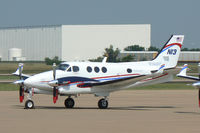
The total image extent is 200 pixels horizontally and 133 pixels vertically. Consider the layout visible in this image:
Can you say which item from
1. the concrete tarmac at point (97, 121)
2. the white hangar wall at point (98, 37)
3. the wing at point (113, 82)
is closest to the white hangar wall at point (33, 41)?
Answer: the white hangar wall at point (98, 37)

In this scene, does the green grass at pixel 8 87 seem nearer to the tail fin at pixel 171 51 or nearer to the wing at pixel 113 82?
the wing at pixel 113 82

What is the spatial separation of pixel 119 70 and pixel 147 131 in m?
11.0

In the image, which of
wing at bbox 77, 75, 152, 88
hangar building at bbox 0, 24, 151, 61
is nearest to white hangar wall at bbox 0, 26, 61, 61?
hangar building at bbox 0, 24, 151, 61

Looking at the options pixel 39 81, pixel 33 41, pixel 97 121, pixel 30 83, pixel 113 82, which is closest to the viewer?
pixel 97 121

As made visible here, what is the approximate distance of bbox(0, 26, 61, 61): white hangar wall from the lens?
14838cm

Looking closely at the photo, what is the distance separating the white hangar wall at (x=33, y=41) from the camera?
487 feet

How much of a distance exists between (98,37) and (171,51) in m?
118

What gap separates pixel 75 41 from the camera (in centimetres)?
14662

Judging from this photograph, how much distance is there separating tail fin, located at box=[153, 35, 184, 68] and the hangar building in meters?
112

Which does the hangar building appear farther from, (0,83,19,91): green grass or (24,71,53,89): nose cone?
(24,71,53,89): nose cone

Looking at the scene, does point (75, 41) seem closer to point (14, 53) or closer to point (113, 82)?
point (14, 53)

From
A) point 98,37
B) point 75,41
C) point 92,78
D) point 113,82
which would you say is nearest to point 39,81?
point 92,78

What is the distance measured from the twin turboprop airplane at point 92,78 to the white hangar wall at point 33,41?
383ft

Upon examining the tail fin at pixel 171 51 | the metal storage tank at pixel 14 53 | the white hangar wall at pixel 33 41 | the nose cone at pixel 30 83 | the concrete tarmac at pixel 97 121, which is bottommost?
the concrete tarmac at pixel 97 121
